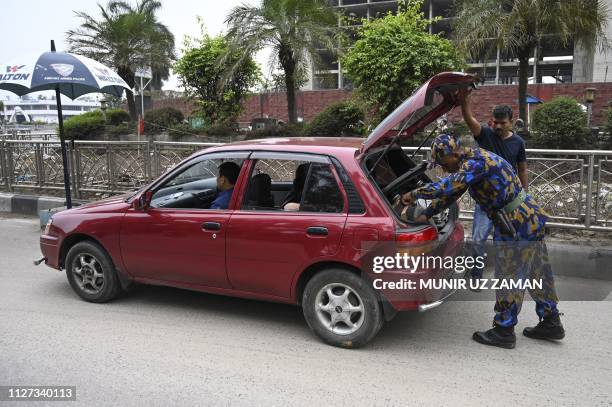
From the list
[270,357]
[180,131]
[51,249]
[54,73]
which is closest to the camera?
[270,357]

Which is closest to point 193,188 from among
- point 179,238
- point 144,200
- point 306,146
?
point 144,200

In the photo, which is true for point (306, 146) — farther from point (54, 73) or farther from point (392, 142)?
point (54, 73)

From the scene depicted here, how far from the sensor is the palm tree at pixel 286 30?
603 inches

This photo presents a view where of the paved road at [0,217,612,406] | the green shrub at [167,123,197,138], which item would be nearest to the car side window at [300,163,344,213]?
the paved road at [0,217,612,406]

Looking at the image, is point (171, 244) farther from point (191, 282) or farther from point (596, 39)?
point (596, 39)

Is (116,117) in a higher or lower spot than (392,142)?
higher

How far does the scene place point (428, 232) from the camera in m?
3.93

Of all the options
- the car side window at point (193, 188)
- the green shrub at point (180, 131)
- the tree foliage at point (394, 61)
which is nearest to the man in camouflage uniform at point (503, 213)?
the car side window at point (193, 188)

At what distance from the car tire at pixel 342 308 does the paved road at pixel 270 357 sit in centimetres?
13

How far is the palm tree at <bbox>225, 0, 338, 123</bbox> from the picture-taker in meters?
15.3

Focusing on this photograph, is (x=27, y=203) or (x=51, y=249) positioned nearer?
(x=51, y=249)

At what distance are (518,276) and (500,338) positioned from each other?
523mm

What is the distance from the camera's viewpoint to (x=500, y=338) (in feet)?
13.6

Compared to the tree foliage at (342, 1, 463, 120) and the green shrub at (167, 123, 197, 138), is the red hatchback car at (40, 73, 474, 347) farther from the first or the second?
the green shrub at (167, 123, 197, 138)
